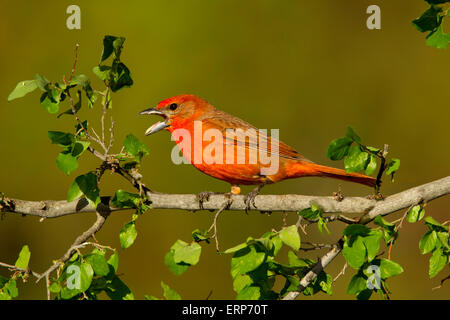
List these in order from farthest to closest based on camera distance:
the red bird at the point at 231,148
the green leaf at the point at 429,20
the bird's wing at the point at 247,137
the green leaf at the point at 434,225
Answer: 1. the bird's wing at the point at 247,137
2. the red bird at the point at 231,148
3. the green leaf at the point at 429,20
4. the green leaf at the point at 434,225

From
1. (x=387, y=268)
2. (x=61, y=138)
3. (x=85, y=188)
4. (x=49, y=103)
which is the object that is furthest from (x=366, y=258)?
(x=49, y=103)

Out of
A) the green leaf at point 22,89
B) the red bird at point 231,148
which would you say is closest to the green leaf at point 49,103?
the green leaf at point 22,89

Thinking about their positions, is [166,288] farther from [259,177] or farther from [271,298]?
[259,177]

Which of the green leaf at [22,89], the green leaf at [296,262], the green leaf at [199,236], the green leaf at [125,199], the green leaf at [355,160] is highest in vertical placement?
the green leaf at [22,89]

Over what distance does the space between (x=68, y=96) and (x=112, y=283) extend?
1.02m

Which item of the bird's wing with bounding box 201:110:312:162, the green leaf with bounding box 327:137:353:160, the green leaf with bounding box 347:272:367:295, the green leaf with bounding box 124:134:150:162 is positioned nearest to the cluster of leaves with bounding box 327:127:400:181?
the green leaf with bounding box 327:137:353:160

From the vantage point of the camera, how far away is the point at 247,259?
253 centimetres

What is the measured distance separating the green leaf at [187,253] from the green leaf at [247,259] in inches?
8.8

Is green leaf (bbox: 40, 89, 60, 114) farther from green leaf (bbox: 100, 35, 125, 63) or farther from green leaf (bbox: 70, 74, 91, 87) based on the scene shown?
green leaf (bbox: 100, 35, 125, 63)

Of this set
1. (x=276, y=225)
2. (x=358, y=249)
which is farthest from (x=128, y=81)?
(x=276, y=225)

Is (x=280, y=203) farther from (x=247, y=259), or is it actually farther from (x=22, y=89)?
(x=22, y=89)

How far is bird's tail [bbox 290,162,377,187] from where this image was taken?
438 centimetres

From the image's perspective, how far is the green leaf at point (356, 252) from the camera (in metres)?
2.55

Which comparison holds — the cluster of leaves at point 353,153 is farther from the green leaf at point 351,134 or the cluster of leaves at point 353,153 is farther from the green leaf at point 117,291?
the green leaf at point 117,291
